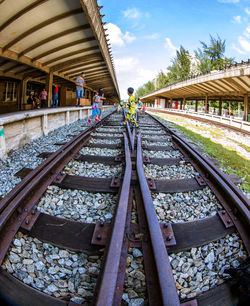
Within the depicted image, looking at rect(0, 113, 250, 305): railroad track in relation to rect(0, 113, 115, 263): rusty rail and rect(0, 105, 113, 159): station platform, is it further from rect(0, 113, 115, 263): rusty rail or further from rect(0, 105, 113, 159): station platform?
rect(0, 105, 113, 159): station platform

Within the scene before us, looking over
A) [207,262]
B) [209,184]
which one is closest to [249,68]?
[209,184]

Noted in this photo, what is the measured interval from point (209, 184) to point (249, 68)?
10453 millimetres

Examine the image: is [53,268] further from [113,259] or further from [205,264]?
[205,264]

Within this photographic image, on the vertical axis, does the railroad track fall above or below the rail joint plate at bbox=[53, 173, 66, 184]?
below

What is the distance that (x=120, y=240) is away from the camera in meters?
1.53

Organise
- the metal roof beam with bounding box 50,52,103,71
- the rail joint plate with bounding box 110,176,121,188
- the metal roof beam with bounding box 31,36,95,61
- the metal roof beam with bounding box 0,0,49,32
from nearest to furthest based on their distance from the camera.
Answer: the rail joint plate with bounding box 110,176,121,188, the metal roof beam with bounding box 0,0,49,32, the metal roof beam with bounding box 31,36,95,61, the metal roof beam with bounding box 50,52,103,71

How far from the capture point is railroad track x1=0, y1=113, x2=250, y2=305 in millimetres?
1322

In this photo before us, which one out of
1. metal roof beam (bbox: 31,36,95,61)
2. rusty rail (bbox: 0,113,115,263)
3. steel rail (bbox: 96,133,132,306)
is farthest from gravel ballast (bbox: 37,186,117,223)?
metal roof beam (bbox: 31,36,95,61)

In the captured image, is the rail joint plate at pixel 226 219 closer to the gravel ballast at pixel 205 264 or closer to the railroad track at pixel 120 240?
Answer: the railroad track at pixel 120 240

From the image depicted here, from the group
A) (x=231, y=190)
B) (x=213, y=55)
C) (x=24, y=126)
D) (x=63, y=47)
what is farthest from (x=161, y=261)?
(x=213, y=55)

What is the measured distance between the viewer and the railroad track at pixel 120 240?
132cm

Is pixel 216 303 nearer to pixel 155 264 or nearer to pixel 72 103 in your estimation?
pixel 155 264

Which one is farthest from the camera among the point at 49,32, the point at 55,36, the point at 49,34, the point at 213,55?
the point at 213,55

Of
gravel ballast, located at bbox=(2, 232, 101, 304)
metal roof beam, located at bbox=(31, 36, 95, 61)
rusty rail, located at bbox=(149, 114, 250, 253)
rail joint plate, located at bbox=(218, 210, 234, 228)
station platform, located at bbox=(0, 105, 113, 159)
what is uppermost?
metal roof beam, located at bbox=(31, 36, 95, 61)
